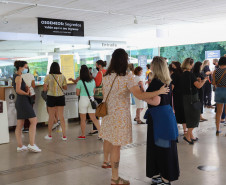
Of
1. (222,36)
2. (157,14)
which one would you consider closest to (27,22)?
(157,14)

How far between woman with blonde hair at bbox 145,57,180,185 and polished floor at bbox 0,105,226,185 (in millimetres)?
334

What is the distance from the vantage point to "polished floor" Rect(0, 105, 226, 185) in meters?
4.36

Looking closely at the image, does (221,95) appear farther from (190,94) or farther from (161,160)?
(161,160)

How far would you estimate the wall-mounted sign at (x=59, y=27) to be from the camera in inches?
364

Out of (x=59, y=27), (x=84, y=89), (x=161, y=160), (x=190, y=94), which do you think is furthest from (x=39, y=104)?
(x=161, y=160)

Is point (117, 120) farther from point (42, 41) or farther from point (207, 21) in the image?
point (42, 41)

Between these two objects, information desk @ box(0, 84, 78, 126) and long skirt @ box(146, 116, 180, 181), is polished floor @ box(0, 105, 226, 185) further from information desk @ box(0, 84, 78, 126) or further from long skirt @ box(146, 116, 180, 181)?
information desk @ box(0, 84, 78, 126)

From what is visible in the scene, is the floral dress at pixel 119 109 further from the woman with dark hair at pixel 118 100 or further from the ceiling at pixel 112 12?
the ceiling at pixel 112 12

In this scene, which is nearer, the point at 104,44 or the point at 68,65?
the point at 68,65

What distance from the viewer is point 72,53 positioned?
14.4 m

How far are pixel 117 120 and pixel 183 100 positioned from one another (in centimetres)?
267

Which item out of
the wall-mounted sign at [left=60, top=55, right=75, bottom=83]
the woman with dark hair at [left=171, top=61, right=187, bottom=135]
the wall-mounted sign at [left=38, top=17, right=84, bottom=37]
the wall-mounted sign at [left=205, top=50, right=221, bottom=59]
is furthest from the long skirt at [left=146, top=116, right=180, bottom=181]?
the wall-mounted sign at [left=205, top=50, right=221, bottom=59]

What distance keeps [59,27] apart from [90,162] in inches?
213

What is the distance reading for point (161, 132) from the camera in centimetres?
377
